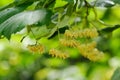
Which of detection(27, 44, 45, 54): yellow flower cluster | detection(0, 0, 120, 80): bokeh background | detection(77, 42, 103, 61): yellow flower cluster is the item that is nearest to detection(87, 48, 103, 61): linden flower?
detection(77, 42, 103, 61): yellow flower cluster

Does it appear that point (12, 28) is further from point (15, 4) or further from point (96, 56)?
point (96, 56)

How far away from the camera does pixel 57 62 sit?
338 centimetres

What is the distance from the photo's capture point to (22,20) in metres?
1.08

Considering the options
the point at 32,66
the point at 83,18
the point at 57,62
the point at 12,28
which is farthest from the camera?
the point at 32,66

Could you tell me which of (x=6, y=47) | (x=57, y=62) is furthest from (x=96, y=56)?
(x=57, y=62)

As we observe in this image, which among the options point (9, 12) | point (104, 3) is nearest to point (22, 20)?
point (9, 12)

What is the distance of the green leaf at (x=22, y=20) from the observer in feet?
3.55

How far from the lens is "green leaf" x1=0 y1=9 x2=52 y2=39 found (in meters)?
1.08

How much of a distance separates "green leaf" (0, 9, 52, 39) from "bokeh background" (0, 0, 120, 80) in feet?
2.81

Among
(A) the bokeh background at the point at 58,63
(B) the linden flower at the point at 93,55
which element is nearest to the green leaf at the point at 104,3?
(B) the linden flower at the point at 93,55

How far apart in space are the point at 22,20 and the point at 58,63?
2322mm

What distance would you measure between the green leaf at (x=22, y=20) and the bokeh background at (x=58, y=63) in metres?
0.86

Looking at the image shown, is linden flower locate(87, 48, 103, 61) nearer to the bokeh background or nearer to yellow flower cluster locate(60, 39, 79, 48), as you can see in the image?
yellow flower cluster locate(60, 39, 79, 48)

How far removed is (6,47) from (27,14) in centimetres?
203
